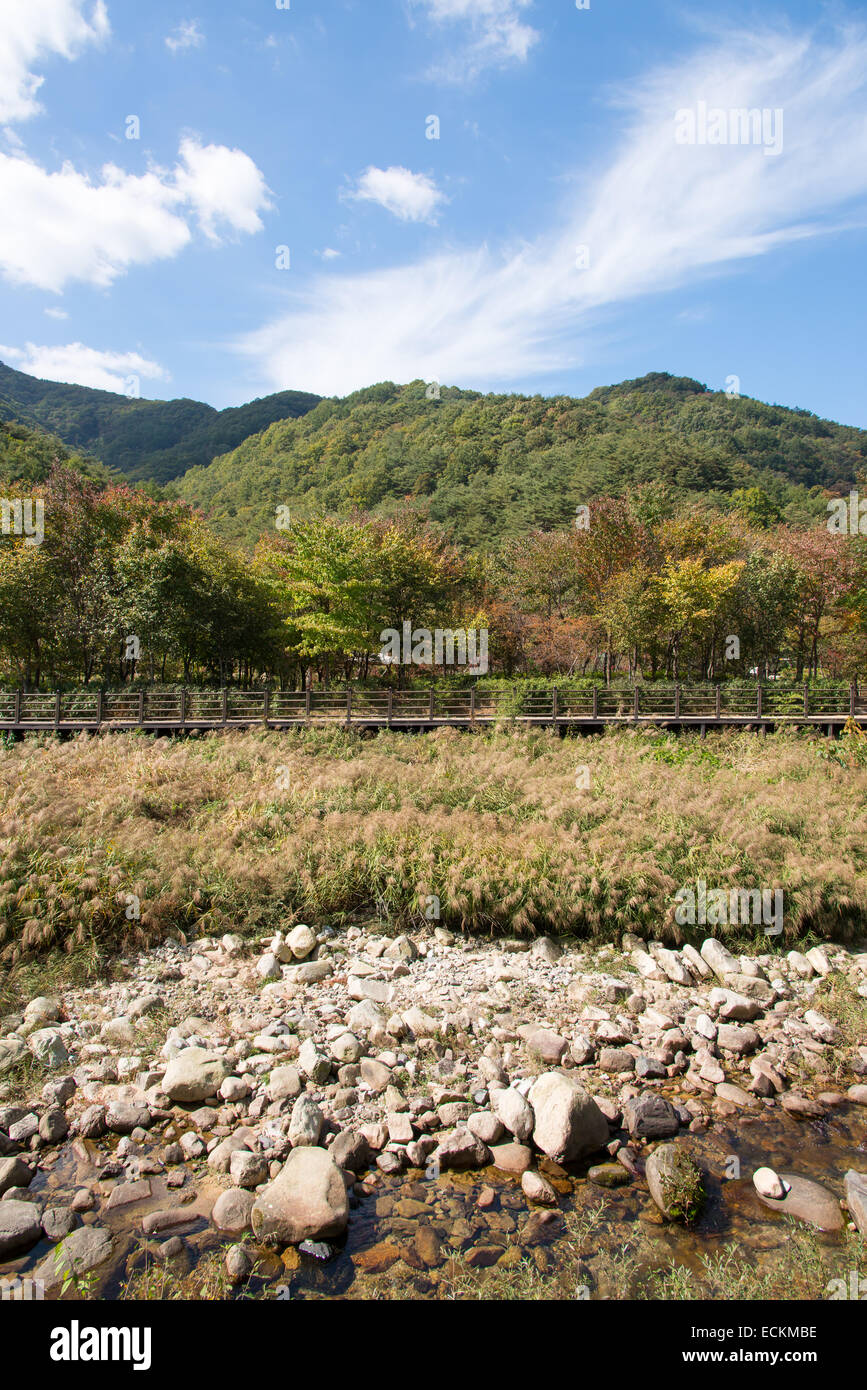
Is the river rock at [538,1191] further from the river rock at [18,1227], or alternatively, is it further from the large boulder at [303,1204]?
the river rock at [18,1227]

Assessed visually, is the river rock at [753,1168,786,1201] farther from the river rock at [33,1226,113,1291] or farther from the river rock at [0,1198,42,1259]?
the river rock at [0,1198,42,1259]

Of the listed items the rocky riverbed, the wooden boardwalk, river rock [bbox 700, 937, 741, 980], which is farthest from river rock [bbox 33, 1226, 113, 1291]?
the wooden boardwalk

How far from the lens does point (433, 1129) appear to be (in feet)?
19.1

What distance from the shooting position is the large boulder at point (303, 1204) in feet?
15.6

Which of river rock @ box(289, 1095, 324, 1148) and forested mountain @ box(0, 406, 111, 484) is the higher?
forested mountain @ box(0, 406, 111, 484)

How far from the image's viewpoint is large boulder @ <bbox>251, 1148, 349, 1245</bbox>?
475cm

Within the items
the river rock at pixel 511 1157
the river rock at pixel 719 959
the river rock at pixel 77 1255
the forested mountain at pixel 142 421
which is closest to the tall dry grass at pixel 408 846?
the river rock at pixel 719 959

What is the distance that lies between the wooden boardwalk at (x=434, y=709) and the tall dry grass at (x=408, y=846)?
14.6 ft

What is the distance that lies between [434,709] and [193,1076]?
47.3 ft

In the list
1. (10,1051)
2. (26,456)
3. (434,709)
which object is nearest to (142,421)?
(26,456)

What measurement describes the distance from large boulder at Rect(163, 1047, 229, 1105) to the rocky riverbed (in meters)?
0.03

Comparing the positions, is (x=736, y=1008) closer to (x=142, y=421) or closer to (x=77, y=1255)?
(x=77, y=1255)

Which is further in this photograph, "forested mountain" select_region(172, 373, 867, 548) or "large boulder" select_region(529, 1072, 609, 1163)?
"forested mountain" select_region(172, 373, 867, 548)
